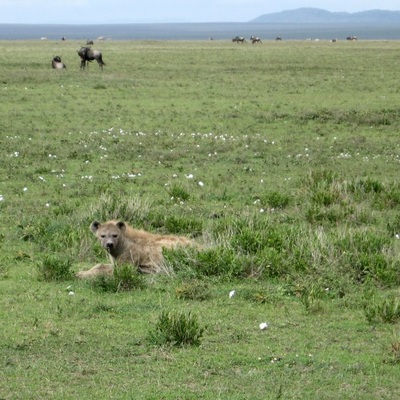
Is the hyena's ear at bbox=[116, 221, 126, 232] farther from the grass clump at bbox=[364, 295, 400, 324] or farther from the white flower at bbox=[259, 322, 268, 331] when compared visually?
the grass clump at bbox=[364, 295, 400, 324]

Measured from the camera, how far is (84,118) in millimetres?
25328

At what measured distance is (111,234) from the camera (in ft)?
35.0

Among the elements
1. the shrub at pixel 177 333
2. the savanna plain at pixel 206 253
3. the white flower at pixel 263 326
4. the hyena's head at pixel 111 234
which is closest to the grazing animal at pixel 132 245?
the hyena's head at pixel 111 234

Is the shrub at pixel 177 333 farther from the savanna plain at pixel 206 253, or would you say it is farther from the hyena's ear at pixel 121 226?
the hyena's ear at pixel 121 226

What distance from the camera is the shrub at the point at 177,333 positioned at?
7980 millimetres

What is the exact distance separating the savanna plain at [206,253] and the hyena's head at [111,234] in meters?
0.57

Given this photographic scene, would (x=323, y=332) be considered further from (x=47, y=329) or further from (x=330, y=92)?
(x=330, y=92)

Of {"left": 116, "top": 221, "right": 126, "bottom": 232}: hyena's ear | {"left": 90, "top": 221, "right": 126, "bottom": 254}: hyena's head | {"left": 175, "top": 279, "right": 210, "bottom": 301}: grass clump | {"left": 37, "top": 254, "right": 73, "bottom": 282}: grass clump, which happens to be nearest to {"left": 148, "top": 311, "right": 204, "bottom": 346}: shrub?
{"left": 175, "top": 279, "right": 210, "bottom": 301}: grass clump

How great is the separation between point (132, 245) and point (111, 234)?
317mm

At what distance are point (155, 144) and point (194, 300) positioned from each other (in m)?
11.7

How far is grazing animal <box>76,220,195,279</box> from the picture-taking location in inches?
421

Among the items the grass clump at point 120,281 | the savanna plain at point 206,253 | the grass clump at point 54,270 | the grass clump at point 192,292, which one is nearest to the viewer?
the savanna plain at point 206,253

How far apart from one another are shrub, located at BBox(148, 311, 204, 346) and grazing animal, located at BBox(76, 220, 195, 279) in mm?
2561

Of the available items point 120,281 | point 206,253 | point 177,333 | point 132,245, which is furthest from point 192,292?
point 177,333
